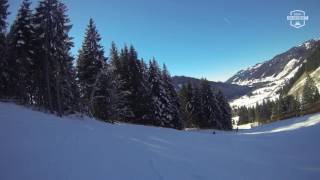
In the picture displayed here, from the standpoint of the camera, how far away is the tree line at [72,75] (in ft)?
97.2

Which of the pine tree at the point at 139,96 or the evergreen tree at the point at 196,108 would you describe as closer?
the pine tree at the point at 139,96

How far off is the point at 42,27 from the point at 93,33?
27.5 ft

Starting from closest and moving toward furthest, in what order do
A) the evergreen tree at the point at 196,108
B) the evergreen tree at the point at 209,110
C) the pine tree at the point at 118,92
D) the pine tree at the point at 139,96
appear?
1. the pine tree at the point at 118,92
2. the pine tree at the point at 139,96
3. the evergreen tree at the point at 209,110
4. the evergreen tree at the point at 196,108

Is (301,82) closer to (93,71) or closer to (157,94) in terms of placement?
(157,94)

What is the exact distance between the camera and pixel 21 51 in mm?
29219

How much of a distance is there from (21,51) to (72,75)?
7003mm

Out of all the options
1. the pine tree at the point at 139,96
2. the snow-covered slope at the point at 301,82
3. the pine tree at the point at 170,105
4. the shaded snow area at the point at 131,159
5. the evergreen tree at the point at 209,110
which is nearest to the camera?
the shaded snow area at the point at 131,159

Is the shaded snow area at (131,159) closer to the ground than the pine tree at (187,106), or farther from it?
closer to the ground

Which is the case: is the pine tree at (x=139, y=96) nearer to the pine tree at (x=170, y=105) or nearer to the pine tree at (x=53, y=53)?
the pine tree at (x=170, y=105)

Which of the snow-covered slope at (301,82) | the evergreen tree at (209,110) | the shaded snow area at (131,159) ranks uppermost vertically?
the snow-covered slope at (301,82)

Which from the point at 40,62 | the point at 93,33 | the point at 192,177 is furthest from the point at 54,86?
the point at 192,177

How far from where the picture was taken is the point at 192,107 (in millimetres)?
58625

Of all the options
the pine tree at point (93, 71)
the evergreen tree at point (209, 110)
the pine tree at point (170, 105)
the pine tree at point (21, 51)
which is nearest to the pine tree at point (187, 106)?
the evergreen tree at point (209, 110)

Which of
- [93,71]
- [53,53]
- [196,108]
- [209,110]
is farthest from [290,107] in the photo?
[53,53]
